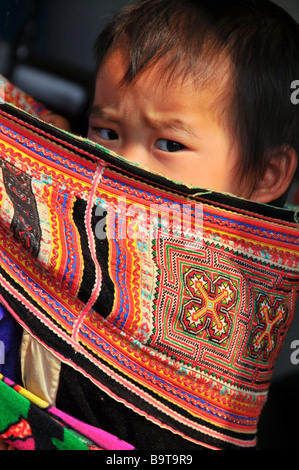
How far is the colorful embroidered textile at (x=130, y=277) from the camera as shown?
937 mm

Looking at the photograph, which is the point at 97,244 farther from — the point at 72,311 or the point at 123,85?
the point at 123,85

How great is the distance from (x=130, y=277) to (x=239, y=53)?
1.71ft

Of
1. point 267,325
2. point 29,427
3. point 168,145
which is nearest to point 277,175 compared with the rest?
point 168,145

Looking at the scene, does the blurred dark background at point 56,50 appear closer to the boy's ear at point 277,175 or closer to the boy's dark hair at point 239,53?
the boy's dark hair at point 239,53

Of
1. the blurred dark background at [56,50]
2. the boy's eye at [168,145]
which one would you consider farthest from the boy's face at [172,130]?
the blurred dark background at [56,50]

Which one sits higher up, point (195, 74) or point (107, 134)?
point (195, 74)


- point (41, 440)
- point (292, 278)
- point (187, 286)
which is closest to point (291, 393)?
point (292, 278)

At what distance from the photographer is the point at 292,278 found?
1052mm

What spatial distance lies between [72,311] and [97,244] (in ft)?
0.39

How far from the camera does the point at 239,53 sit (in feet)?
3.79

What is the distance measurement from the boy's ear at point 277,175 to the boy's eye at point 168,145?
208mm

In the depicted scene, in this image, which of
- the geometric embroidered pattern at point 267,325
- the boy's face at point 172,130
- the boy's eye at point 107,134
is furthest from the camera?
the boy's eye at point 107,134

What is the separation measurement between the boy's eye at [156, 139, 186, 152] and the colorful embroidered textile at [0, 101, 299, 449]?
215mm

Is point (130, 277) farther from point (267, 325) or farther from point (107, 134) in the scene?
point (107, 134)
